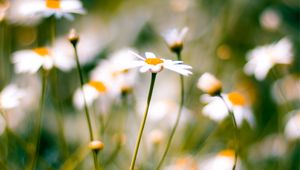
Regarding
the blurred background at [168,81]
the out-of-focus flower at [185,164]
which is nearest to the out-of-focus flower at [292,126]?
the blurred background at [168,81]

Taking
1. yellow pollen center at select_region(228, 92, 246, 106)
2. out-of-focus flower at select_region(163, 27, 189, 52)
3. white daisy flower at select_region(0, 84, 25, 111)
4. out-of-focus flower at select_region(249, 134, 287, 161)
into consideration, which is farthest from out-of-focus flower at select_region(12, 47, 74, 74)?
out-of-focus flower at select_region(249, 134, 287, 161)

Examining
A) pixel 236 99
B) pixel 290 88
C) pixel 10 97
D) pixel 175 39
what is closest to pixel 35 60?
pixel 10 97

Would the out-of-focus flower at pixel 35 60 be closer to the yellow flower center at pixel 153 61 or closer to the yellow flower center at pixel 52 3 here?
the yellow flower center at pixel 52 3

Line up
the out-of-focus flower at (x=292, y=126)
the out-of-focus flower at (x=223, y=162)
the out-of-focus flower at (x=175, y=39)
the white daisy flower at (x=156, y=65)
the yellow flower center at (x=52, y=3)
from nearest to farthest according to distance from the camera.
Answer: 1. the white daisy flower at (x=156, y=65)
2. the out-of-focus flower at (x=175, y=39)
3. the yellow flower center at (x=52, y=3)
4. the out-of-focus flower at (x=223, y=162)
5. the out-of-focus flower at (x=292, y=126)

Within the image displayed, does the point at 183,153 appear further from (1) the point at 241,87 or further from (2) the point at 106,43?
(2) the point at 106,43

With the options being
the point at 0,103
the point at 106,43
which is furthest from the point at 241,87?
the point at 0,103

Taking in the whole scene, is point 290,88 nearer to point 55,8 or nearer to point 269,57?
point 269,57
